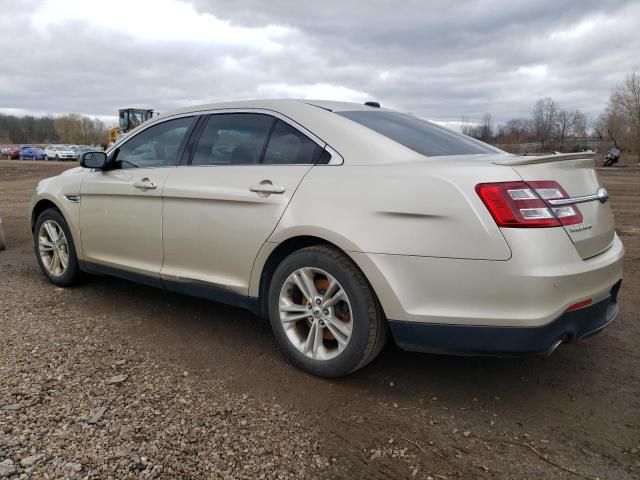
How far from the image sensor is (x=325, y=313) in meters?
2.95

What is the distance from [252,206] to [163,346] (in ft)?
3.78

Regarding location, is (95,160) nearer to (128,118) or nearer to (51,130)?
(128,118)

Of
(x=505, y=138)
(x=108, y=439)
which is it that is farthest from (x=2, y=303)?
(x=505, y=138)

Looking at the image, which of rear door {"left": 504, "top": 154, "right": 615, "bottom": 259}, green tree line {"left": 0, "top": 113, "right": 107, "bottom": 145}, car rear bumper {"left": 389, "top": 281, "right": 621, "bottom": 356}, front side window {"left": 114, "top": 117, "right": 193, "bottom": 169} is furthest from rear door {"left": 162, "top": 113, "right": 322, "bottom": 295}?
green tree line {"left": 0, "top": 113, "right": 107, "bottom": 145}

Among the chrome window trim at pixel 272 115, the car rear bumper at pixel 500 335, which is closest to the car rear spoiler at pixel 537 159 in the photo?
the car rear bumper at pixel 500 335

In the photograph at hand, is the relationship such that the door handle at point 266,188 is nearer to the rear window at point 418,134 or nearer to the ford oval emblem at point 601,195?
the rear window at point 418,134

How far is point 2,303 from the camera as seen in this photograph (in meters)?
4.35

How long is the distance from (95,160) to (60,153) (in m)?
48.2

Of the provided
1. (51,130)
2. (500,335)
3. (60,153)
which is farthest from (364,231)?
(51,130)

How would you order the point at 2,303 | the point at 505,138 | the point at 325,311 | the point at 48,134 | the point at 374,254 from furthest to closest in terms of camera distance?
the point at 48,134 < the point at 505,138 < the point at 2,303 < the point at 325,311 < the point at 374,254

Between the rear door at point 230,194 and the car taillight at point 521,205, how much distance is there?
1066 millimetres

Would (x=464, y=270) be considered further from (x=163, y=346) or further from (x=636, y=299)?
(x=636, y=299)

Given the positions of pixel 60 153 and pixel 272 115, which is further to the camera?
pixel 60 153

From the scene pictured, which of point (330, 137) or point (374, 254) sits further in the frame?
point (330, 137)
